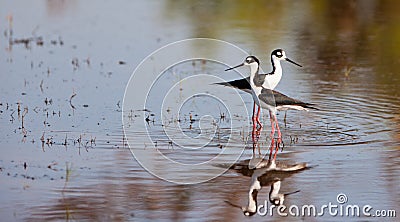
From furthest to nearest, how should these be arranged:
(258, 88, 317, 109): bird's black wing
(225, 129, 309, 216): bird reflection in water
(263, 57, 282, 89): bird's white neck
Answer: (263, 57, 282, 89): bird's white neck, (258, 88, 317, 109): bird's black wing, (225, 129, 309, 216): bird reflection in water

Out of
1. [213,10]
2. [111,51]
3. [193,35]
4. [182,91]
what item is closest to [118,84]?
[182,91]

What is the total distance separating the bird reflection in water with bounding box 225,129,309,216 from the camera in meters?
7.69

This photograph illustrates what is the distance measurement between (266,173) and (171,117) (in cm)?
243

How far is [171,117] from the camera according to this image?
35.3 ft

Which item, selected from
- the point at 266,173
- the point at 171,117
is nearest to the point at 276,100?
the point at 171,117

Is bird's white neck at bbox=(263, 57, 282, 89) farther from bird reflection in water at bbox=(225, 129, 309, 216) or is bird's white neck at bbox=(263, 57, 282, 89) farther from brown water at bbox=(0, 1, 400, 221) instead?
bird reflection in water at bbox=(225, 129, 309, 216)

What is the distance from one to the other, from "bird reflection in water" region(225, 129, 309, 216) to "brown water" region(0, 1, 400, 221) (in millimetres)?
79

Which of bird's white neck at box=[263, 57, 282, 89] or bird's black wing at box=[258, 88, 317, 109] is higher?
bird's white neck at box=[263, 57, 282, 89]

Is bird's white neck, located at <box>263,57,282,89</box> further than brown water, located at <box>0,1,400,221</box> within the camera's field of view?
Yes

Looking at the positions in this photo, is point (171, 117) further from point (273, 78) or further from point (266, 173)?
point (266, 173)

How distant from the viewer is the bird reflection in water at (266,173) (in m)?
7.69

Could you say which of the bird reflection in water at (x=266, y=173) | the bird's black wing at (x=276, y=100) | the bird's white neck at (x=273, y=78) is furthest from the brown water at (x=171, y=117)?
the bird's white neck at (x=273, y=78)

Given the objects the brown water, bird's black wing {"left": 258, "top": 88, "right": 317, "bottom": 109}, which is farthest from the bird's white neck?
the brown water

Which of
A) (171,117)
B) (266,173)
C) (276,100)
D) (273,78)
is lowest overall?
(266,173)
